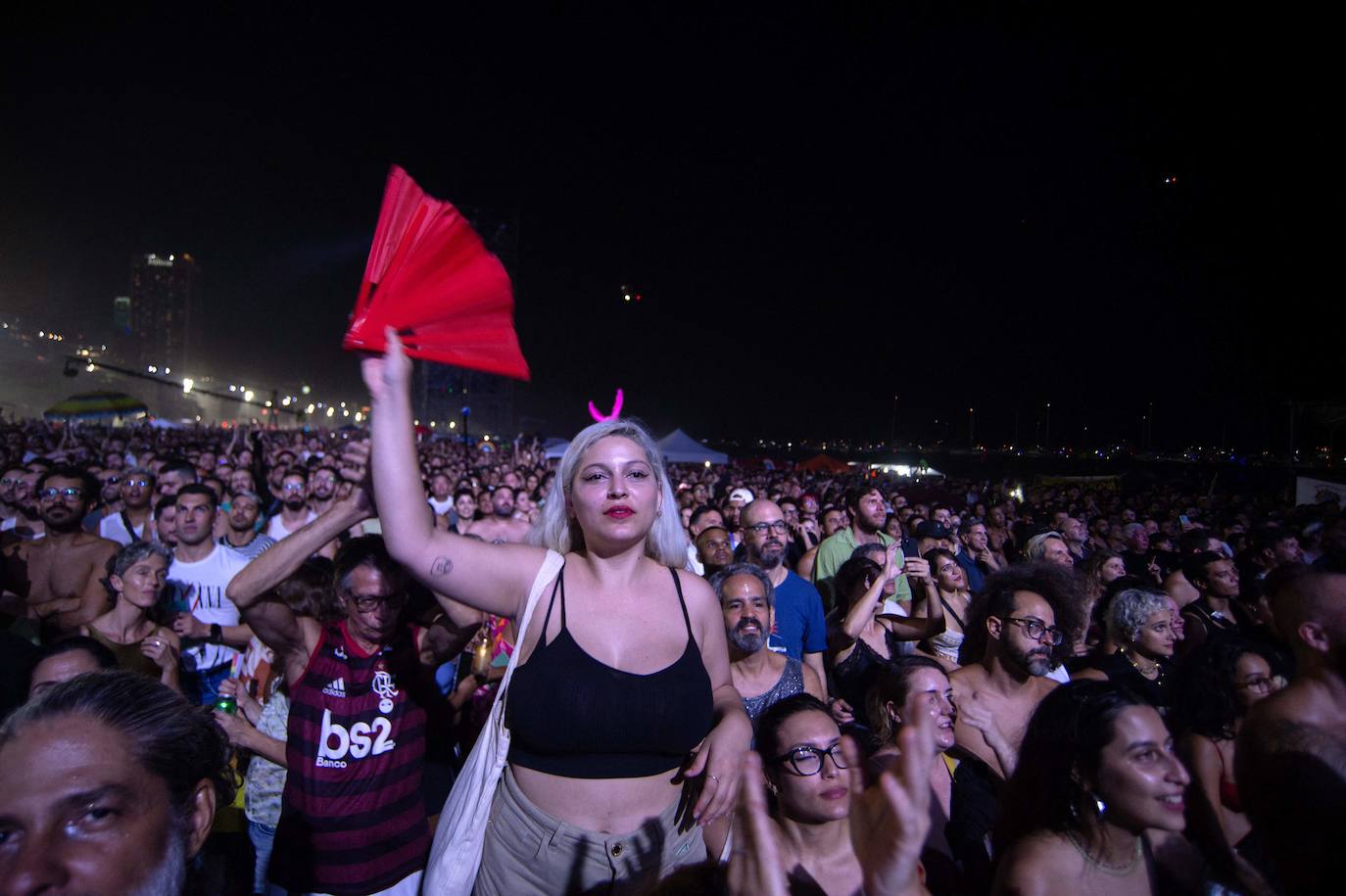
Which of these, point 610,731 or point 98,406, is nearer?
point 610,731

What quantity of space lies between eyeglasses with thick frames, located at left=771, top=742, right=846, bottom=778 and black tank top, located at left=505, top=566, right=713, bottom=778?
39 cm


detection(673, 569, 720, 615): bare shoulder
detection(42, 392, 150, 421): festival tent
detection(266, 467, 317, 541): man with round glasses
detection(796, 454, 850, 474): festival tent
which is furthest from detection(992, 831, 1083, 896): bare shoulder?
detection(796, 454, 850, 474): festival tent

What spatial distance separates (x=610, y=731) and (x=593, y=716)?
6 centimetres

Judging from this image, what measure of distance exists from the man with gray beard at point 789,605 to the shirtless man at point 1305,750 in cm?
224

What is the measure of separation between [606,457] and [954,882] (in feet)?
6.06

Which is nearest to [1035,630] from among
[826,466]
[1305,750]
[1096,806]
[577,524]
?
[1305,750]

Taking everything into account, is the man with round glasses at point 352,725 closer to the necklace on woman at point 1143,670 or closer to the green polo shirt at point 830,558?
the necklace on woman at point 1143,670

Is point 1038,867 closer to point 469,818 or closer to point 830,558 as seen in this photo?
point 469,818

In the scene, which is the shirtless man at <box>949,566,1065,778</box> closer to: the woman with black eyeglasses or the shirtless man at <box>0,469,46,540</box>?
the woman with black eyeglasses

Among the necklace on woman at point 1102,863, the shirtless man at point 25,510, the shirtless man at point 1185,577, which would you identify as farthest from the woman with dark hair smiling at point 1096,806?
the shirtless man at point 25,510

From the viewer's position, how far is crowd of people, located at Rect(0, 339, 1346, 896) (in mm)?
1426

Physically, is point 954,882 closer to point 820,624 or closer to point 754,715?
point 754,715

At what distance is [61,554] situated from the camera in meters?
4.44

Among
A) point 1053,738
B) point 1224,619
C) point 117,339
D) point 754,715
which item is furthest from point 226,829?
point 117,339
